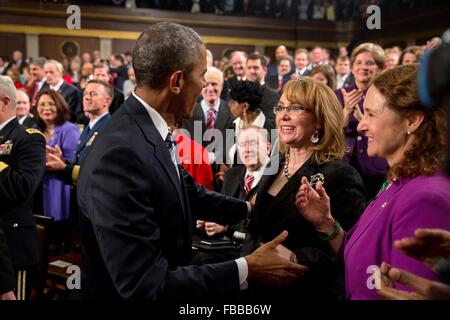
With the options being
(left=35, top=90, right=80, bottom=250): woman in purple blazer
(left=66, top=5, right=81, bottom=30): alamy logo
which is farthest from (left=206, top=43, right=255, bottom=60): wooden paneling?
(left=66, top=5, right=81, bottom=30): alamy logo

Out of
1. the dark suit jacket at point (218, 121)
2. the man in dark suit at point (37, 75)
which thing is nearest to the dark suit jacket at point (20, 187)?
the dark suit jacket at point (218, 121)

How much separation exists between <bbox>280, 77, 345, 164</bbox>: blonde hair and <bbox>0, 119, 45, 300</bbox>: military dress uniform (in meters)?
1.35

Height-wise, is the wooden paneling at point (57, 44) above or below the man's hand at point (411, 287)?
above

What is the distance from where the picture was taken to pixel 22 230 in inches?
102

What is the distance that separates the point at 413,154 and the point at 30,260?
2.09 metres

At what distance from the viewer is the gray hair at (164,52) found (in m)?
1.47

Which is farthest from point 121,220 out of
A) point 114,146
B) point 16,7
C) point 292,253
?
point 16,7

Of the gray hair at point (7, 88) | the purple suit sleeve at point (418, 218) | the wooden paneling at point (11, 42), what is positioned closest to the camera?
the purple suit sleeve at point (418, 218)

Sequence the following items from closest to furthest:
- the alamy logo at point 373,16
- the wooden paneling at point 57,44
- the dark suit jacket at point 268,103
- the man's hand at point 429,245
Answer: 1. the man's hand at point 429,245
2. the alamy logo at point 373,16
3. the dark suit jacket at point 268,103
4. the wooden paneling at point 57,44

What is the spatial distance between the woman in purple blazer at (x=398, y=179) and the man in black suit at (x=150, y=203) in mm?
226

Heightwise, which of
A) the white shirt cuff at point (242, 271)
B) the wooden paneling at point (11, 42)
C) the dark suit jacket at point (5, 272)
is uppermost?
the wooden paneling at point (11, 42)

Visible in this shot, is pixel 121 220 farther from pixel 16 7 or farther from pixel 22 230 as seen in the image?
pixel 16 7

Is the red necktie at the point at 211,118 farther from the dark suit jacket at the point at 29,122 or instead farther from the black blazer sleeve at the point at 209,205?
the black blazer sleeve at the point at 209,205

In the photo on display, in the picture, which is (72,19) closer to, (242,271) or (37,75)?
(242,271)
